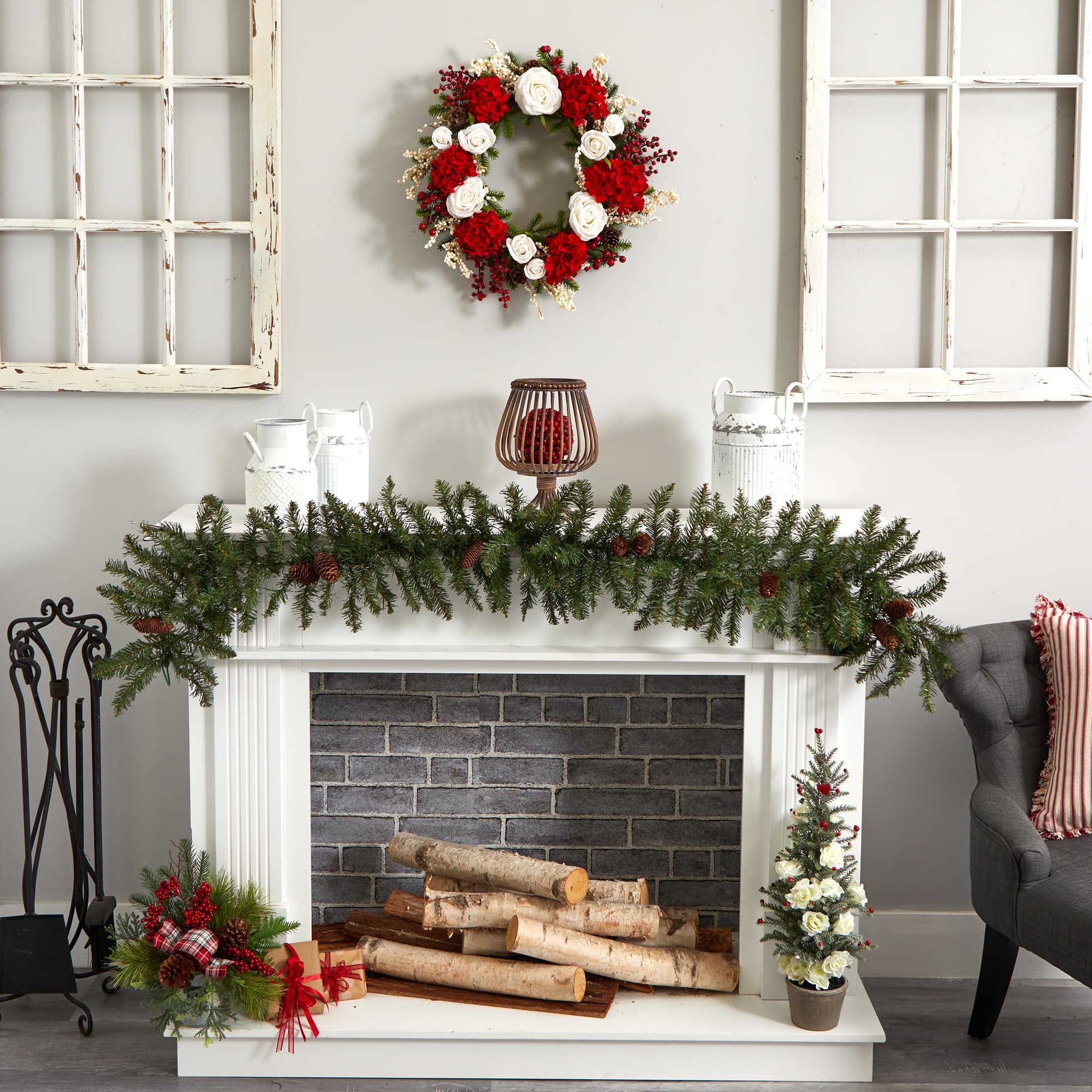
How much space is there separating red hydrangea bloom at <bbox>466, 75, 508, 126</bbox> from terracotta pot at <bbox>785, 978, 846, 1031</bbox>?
1.92m

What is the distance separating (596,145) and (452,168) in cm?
32

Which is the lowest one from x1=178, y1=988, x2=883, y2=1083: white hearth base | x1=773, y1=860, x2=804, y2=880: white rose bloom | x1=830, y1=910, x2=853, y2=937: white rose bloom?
x1=178, y1=988, x2=883, y2=1083: white hearth base

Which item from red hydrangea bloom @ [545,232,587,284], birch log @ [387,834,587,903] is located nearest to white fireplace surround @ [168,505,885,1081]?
birch log @ [387,834,587,903]

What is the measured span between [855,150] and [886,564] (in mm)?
1021

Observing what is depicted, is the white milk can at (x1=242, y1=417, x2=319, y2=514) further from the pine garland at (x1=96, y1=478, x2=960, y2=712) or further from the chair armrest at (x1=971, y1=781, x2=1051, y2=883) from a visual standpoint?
the chair armrest at (x1=971, y1=781, x2=1051, y2=883)

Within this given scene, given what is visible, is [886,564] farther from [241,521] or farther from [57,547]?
[57,547]

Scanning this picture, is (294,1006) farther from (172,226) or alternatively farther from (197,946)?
(172,226)

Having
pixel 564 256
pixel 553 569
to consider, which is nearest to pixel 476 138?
pixel 564 256

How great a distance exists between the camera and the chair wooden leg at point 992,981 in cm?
233

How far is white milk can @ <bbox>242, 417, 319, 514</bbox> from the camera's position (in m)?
2.21

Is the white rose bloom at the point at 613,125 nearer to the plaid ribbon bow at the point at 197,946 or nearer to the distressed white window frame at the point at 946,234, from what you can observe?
the distressed white window frame at the point at 946,234

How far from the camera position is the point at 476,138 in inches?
93.4

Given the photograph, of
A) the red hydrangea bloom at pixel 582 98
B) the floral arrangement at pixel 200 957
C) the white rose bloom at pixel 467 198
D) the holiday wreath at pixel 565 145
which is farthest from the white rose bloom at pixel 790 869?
the red hydrangea bloom at pixel 582 98

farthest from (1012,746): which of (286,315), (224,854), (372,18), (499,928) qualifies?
(372,18)
